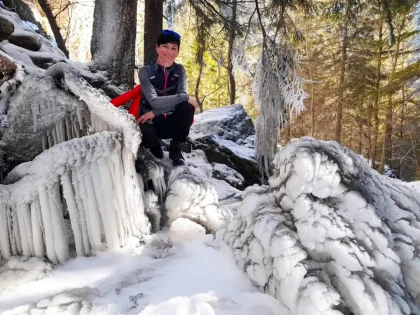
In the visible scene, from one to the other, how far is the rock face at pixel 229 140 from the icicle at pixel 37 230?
12.6 feet

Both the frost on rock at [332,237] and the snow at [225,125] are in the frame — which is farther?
the snow at [225,125]

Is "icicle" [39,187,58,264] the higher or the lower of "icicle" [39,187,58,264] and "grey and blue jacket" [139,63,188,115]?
the lower

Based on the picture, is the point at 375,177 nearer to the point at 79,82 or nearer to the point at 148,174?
the point at 148,174

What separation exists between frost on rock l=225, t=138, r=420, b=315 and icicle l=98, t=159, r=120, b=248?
82cm

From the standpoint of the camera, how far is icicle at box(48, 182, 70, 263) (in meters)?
1.94

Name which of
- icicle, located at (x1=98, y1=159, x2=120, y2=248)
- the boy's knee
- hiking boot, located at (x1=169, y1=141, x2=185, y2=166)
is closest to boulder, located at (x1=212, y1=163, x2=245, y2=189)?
hiking boot, located at (x1=169, y1=141, x2=185, y2=166)

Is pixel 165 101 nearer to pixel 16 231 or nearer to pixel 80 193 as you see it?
pixel 80 193

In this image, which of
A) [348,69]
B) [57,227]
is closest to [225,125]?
[57,227]

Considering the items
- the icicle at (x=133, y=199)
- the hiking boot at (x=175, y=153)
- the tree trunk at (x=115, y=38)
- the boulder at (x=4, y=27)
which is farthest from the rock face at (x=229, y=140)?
the icicle at (x=133, y=199)

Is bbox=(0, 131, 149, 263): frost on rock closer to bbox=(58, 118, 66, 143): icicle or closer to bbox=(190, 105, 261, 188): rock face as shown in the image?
bbox=(58, 118, 66, 143): icicle

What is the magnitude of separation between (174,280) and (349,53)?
661 inches

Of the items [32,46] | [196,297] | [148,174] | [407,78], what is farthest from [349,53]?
[196,297]

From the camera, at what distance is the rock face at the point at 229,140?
593 cm

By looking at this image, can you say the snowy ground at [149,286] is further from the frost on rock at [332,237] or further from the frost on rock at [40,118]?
the frost on rock at [40,118]
